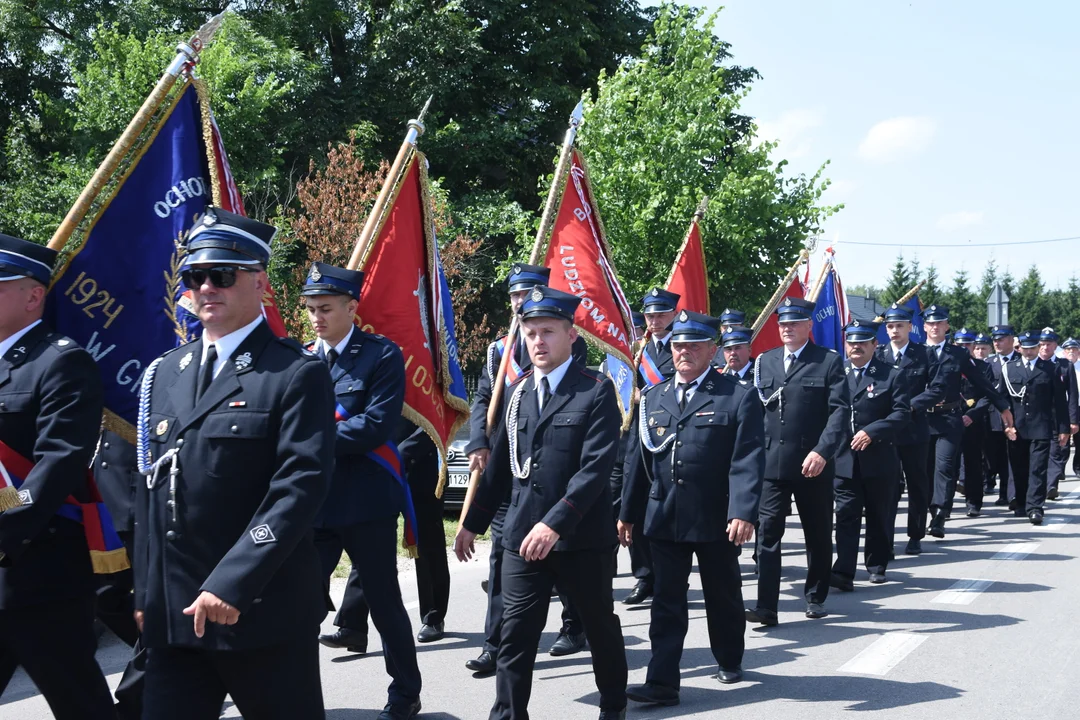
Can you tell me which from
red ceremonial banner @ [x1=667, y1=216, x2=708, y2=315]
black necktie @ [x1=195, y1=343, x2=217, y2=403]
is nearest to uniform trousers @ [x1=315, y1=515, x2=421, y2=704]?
black necktie @ [x1=195, y1=343, x2=217, y2=403]

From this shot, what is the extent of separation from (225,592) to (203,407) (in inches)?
21.8

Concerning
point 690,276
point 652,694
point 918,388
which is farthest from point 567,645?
point 918,388

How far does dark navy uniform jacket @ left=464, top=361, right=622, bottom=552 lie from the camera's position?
15.7 ft

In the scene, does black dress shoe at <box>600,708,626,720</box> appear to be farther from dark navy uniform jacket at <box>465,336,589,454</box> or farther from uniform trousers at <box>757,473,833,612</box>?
uniform trousers at <box>757,473,833,612</box>

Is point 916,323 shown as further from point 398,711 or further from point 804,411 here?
point 398,711

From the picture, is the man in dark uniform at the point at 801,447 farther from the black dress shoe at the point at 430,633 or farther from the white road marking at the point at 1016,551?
the white road marking at the point at 1016,551

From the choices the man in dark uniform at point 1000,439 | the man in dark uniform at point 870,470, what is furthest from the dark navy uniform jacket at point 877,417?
the man in dark uniform at point 1000,439

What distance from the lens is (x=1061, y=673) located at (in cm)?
610

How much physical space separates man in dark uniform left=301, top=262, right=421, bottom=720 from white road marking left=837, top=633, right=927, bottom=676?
8.52 ft

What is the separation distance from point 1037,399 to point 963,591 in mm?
5770

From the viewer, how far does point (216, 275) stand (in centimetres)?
330

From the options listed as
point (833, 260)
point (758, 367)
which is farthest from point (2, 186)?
point (758, 367)

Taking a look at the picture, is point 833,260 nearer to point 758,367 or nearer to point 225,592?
point 758,367

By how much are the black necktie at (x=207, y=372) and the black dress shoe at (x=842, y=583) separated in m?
6.45
